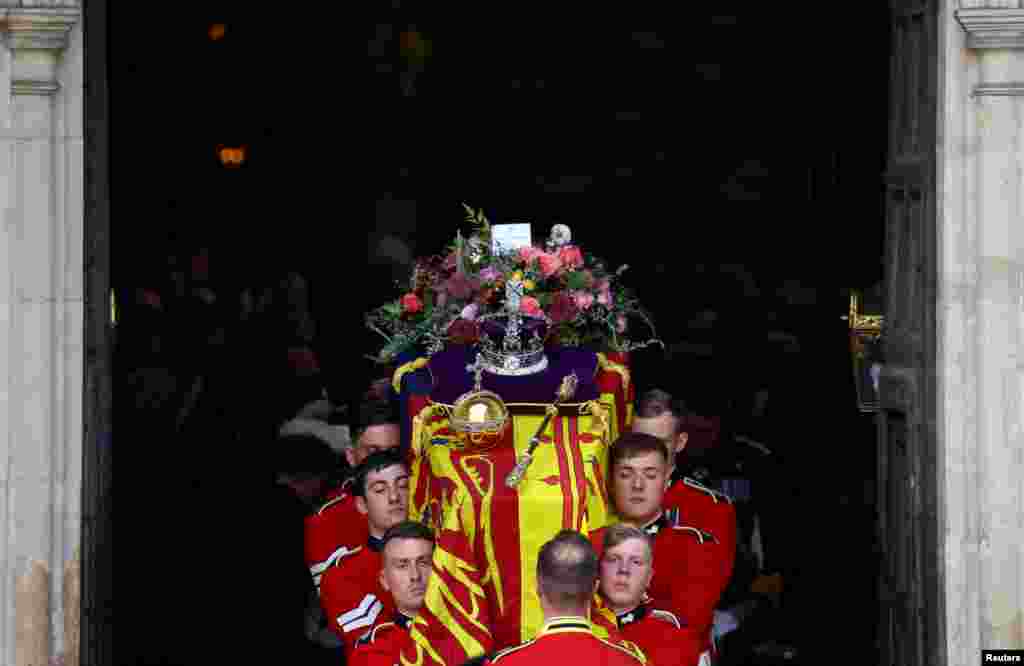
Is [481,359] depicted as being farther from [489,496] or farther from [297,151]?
[297,151]

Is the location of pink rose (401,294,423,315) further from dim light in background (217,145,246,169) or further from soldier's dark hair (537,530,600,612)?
A: dim light in background (217,145,246,169)

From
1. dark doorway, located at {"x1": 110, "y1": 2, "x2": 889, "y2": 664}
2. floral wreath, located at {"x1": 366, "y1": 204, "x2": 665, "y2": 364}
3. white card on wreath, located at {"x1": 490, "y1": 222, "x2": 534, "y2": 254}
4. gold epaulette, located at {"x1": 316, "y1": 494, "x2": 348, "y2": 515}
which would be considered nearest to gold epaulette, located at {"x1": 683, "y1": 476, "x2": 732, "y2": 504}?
floral wreath, located at {"x1": 366, "y1": 204, "x2": 665, "y2": 364}

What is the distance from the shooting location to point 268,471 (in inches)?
581

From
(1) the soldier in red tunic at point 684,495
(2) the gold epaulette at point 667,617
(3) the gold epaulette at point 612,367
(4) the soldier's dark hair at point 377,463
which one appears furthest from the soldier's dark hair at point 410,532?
(1) the soldier in red tunic at point 684,495

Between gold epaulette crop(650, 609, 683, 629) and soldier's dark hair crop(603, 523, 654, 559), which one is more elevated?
soldier's dark hair crop(603, 523, 654, 559)

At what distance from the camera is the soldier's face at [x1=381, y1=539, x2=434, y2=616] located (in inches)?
373

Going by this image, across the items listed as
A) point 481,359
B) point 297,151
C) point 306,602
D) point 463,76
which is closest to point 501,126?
point 463,76

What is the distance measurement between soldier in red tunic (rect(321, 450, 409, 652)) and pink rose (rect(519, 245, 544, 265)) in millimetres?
1193

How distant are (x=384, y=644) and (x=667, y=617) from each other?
131cm

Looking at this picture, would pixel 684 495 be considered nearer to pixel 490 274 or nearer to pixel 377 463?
pixel 377 463

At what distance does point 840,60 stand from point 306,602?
17.8 feet

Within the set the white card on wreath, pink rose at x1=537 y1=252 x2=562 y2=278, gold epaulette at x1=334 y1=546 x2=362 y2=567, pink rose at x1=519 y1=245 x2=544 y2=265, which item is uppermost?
the white card on wreath

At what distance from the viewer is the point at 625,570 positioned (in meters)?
9.14

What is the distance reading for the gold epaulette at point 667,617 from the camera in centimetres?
967
